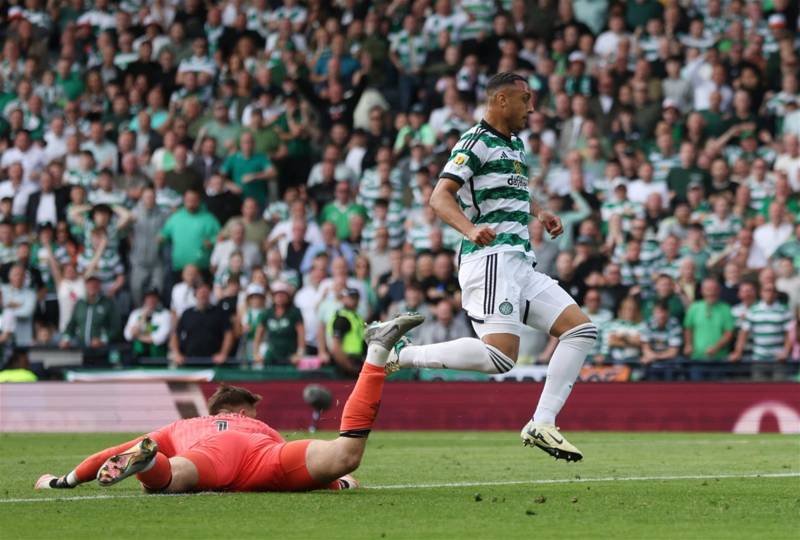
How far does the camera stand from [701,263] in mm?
19984

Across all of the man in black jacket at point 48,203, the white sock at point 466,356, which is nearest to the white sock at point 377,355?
the white sock at point 466,356

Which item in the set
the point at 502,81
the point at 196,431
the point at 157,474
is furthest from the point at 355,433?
the point at 502,81

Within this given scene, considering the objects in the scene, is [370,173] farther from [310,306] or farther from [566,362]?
[566,362]

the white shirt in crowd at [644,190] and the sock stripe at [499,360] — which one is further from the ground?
the white shirt in crowd at [644,190]

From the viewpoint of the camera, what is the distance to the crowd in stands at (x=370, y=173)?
19.9 m

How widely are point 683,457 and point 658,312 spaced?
596 cm

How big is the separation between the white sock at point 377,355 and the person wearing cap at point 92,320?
42.6ft

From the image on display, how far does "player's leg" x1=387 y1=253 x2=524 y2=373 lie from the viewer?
9766 millimetres

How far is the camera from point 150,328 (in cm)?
2155

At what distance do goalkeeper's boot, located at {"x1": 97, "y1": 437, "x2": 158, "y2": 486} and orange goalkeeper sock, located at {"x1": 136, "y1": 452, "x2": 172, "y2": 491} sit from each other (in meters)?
0.20

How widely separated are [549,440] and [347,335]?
1030 cm

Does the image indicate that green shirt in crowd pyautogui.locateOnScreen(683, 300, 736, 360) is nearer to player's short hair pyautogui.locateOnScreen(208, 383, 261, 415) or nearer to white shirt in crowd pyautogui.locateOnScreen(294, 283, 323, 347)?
white shirt in crowd pyautogui.locateOnScreen(294, 283, 323, 347)

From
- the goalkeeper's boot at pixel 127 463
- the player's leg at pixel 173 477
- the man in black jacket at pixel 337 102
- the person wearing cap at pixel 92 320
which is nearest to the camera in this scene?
the goalkeeper's boot at pixel 127 463

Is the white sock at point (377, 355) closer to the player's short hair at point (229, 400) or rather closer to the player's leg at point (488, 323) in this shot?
the player's leg at point (488, 323)
